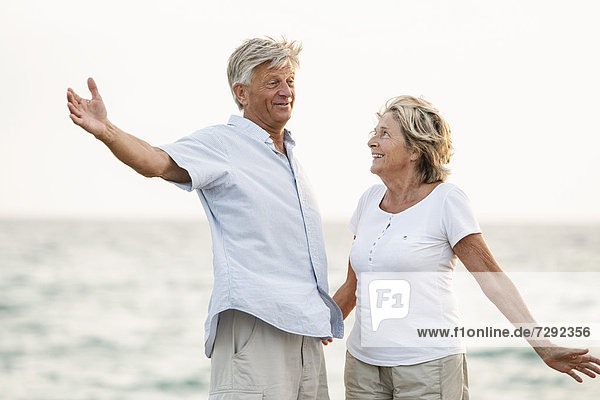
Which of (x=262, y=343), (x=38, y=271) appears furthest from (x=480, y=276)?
(x=38, y=271)

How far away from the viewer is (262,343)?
8.73ft

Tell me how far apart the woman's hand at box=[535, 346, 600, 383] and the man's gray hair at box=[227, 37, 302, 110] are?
136cm

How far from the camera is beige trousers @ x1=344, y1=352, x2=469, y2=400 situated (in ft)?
8.86

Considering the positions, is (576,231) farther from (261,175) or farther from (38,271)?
(261,175)

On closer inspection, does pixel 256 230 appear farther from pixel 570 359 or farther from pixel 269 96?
pixel 570 359

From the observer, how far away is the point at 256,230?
2.67 metres

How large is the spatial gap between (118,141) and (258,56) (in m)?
0.71

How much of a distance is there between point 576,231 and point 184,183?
81.3ft

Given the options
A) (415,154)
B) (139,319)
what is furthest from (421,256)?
(139,319)

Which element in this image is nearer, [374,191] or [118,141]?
[118,141]

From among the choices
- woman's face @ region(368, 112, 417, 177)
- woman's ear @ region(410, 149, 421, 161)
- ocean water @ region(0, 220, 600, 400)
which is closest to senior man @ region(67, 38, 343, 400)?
woman's face @ region(368, 112, 417, 177)

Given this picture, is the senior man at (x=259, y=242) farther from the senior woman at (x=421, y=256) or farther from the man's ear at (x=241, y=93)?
the senior woman at (x=421, y=256)

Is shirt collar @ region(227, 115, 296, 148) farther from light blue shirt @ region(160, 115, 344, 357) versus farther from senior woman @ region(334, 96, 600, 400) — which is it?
senior woman @ region(334, 96, 600, 400)

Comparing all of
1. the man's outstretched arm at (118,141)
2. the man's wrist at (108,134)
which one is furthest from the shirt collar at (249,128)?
the man's wrist at (108,134)
